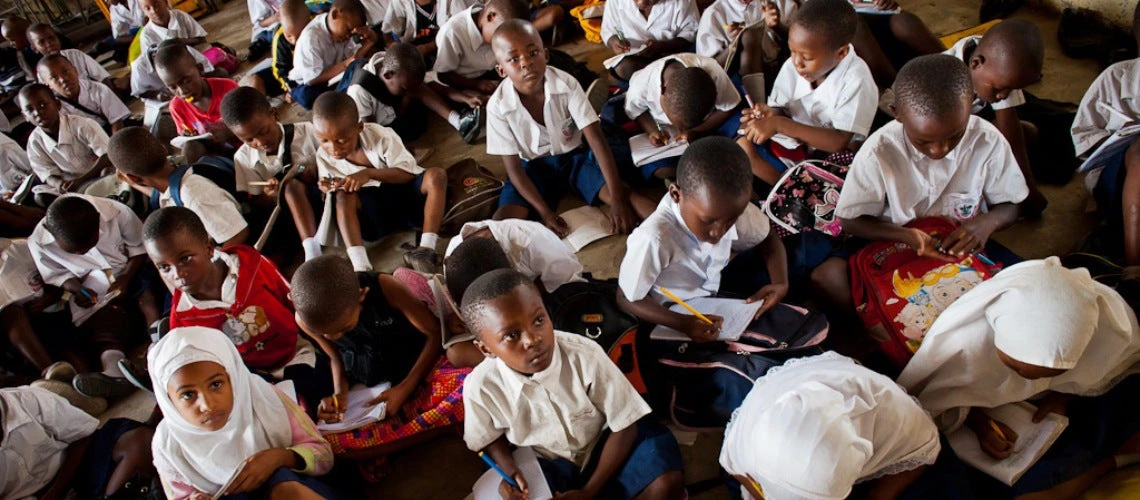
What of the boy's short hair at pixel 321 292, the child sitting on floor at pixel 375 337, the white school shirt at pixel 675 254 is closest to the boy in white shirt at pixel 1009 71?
the white school shirt at pixel 675 254

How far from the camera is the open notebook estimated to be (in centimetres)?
153

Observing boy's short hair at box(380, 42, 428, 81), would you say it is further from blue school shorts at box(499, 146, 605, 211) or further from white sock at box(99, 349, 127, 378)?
white sock at box(99, 349, 127, 378)

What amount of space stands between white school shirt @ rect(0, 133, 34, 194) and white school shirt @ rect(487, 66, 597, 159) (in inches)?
108

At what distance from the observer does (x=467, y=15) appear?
3418 mm

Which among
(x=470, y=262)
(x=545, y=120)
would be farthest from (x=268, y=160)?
(x=470, y=262)

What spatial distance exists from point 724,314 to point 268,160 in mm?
2058

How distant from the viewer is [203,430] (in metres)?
1.66

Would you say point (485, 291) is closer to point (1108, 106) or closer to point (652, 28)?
point (1108, 106)

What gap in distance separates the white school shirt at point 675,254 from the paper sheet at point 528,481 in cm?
51

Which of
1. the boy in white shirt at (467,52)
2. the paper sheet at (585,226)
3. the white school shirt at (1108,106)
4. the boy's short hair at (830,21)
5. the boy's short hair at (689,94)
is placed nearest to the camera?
the white school shirt at (1108,106)

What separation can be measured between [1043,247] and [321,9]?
4178 mm

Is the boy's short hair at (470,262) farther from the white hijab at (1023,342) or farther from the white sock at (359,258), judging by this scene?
the white hijab at (1023,342)

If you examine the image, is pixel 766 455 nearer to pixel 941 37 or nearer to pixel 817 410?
pixel 817 410

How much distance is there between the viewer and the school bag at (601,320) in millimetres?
1864
